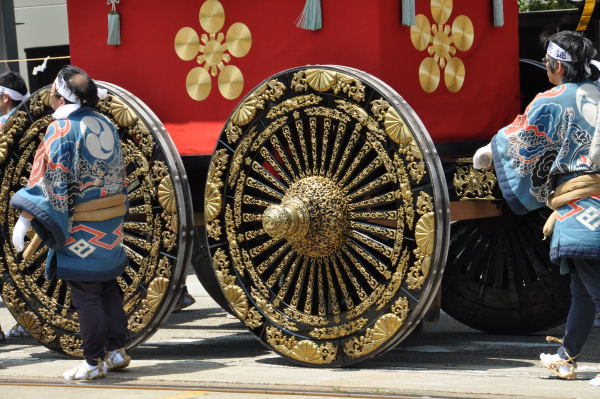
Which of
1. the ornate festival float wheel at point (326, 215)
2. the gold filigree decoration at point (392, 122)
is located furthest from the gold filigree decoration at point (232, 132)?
the gold filigree decoration at point (392, 122)

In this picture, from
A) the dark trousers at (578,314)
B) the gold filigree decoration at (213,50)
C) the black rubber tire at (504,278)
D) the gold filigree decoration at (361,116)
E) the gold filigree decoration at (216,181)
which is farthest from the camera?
the black rubber tire at (504,278)

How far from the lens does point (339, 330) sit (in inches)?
223

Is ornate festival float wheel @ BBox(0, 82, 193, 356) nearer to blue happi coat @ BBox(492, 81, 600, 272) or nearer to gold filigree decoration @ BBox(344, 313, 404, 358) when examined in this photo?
gold filigree decoration @ BBox(344, 313, 404, 358)

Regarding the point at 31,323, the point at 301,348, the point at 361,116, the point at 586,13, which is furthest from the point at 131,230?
the point at 586,13

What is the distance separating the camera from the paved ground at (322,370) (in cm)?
504

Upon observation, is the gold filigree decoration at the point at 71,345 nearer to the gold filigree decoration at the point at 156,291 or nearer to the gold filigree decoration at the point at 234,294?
the gold filigree decoration at the point at 156,291

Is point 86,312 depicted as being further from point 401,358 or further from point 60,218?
point 401,358

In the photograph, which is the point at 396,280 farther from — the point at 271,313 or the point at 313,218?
the point at 271,313

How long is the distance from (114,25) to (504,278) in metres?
2.68

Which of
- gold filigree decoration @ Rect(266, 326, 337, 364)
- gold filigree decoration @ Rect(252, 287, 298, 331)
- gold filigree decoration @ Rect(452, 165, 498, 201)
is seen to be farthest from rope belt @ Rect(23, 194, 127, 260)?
gold filigree decoration @ Rect(452, 165, 498, 201)

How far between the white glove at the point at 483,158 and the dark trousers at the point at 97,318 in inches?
73.7

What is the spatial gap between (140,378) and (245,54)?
1.86 m

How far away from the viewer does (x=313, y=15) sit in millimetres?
5949

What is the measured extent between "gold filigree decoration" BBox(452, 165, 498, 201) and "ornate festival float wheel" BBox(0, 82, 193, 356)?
1362 mm
